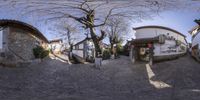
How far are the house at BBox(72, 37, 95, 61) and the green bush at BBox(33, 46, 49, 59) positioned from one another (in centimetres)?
38

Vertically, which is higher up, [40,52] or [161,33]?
[161,33]

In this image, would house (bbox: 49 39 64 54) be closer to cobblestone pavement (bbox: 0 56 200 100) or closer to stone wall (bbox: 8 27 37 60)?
cobblestone pavement (bbox: 0 56 200 100)

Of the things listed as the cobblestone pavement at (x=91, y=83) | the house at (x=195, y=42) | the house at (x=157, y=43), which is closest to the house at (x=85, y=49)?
the cobblestone pavement at (x=91, y=83)

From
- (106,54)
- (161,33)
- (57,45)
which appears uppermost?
(161,33)

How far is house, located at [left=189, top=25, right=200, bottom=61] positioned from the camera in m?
3.38

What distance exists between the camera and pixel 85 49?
151 inches

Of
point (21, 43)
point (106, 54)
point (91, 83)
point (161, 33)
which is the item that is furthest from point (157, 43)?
point (21, 43)

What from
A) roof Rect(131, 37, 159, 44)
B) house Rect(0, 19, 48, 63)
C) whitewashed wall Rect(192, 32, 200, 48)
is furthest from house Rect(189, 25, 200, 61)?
house Rect(0, 19, 48, 63)

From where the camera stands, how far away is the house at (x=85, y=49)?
3.86 metres

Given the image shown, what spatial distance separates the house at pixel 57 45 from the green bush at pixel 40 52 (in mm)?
171

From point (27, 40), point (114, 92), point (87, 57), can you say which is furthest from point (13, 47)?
point (114, 92)

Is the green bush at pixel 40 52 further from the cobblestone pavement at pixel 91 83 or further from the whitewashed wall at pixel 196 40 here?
the whitewashed wall at pixel 196 40

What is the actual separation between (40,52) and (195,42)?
199 centimetres

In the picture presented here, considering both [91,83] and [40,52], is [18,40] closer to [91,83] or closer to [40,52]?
[40,52]
